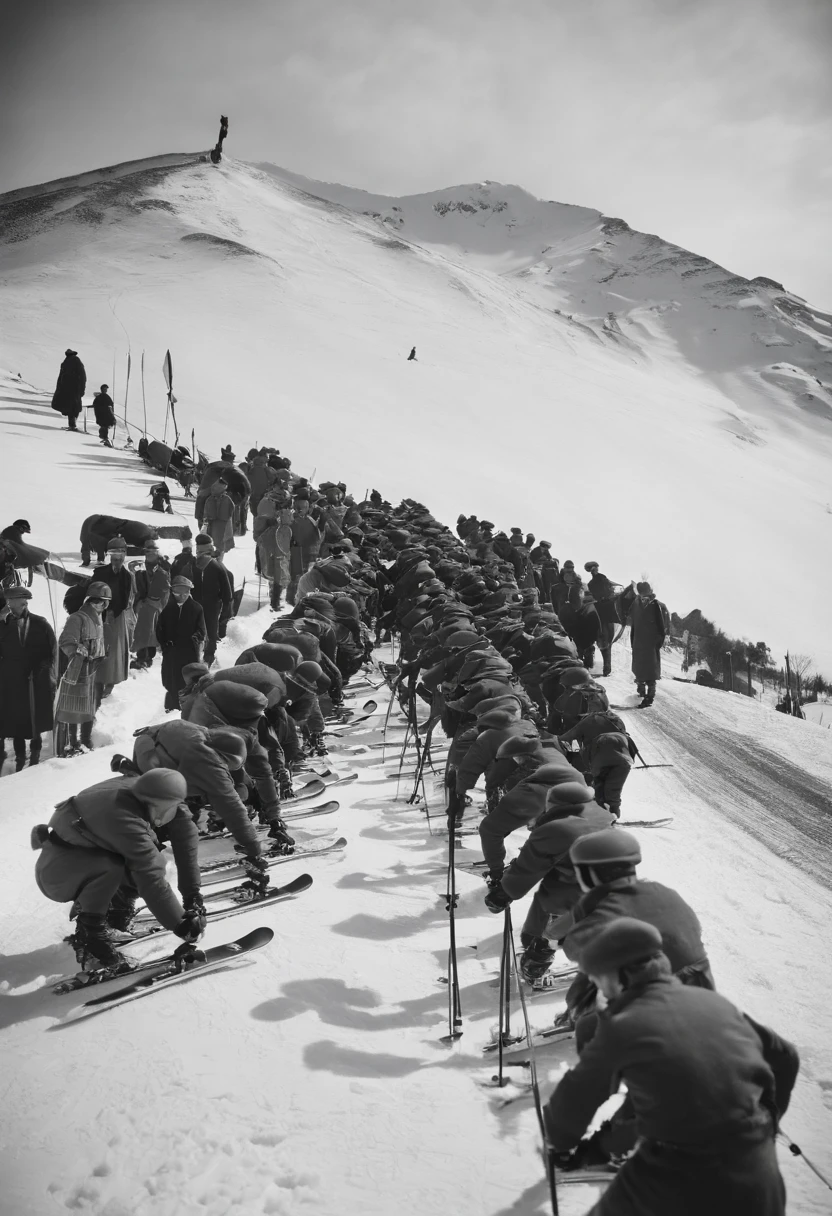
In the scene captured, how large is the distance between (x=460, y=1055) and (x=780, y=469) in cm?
6387

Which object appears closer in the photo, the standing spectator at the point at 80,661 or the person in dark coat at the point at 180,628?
the standing spectator at the point at 80,661

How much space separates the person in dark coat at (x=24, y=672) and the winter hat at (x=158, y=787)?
407cm

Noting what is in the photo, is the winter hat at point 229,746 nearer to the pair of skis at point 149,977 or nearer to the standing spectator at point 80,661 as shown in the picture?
the pair of skis at point 149,977

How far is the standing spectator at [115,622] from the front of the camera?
948cm

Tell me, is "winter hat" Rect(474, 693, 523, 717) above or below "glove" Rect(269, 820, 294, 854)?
above

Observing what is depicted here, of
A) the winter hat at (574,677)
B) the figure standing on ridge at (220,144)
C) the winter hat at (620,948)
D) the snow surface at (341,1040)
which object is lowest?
the snow surface at (341,1040)

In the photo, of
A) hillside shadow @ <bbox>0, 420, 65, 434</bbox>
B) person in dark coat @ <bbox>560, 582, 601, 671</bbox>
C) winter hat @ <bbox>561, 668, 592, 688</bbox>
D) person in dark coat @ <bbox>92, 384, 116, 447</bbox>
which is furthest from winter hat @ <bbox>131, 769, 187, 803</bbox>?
hillside shadow @ <bbox>0, 420, 65, 434</bbox>

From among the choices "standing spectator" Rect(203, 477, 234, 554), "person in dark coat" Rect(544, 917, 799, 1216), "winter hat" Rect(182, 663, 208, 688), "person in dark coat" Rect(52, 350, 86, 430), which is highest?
"person in dark coat" Rect(52, 350, 86, 430)

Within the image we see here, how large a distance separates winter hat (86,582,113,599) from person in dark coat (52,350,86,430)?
16.8 m

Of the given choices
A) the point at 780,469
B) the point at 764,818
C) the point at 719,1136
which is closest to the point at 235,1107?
the point at 719,1136

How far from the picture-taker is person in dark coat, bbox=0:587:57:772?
8.19 meters

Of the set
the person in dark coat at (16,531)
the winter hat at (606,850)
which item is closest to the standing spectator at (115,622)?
the person in dark coat at (16,531)

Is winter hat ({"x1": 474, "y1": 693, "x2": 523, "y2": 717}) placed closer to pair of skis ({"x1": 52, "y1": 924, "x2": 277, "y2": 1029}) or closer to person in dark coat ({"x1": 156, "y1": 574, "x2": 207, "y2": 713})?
pair of skis ({"x1": 52, "y1": 924, "x2": 277, "y2": 1029})

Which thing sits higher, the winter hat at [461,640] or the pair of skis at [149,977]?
the winter hat at [461,640]
